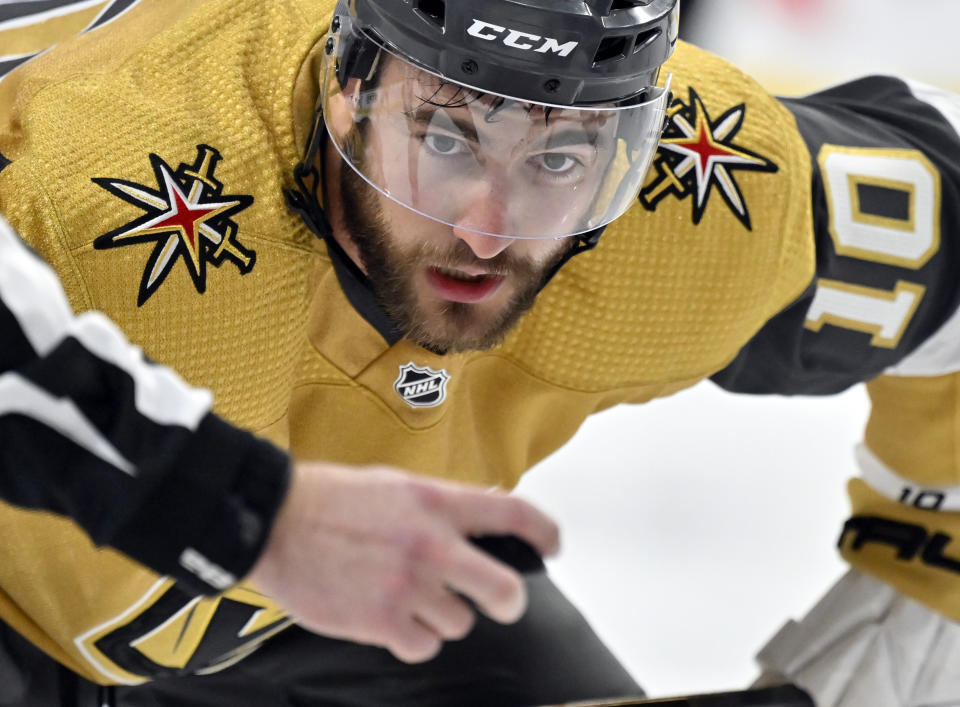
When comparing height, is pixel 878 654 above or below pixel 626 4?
below

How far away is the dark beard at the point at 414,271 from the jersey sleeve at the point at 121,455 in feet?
1.61

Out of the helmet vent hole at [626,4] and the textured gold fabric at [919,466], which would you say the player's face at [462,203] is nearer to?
the helmet vent hole at [626,4]

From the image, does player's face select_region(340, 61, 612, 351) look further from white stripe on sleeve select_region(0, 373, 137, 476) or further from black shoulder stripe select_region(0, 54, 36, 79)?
white stripe on sleeve select_region(0, 373, 137, 476)

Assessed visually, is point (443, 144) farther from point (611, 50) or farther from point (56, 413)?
point (56, 413)

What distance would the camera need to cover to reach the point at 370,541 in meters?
0.55

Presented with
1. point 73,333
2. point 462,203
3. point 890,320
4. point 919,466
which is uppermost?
point 73,333

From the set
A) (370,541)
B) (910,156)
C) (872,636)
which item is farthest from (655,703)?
(370,541)

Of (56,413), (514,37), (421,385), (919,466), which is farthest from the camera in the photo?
Result: (919,466)

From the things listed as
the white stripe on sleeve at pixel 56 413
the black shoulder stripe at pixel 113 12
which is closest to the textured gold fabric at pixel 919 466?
the black shoulder stripe at pixel 113 12

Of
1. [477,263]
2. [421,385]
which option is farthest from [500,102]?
[421,385]

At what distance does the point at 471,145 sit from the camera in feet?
3.16

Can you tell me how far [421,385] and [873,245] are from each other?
0.50 m

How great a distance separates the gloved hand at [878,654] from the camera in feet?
4.68

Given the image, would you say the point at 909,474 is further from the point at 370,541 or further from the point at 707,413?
the point at 370,541
